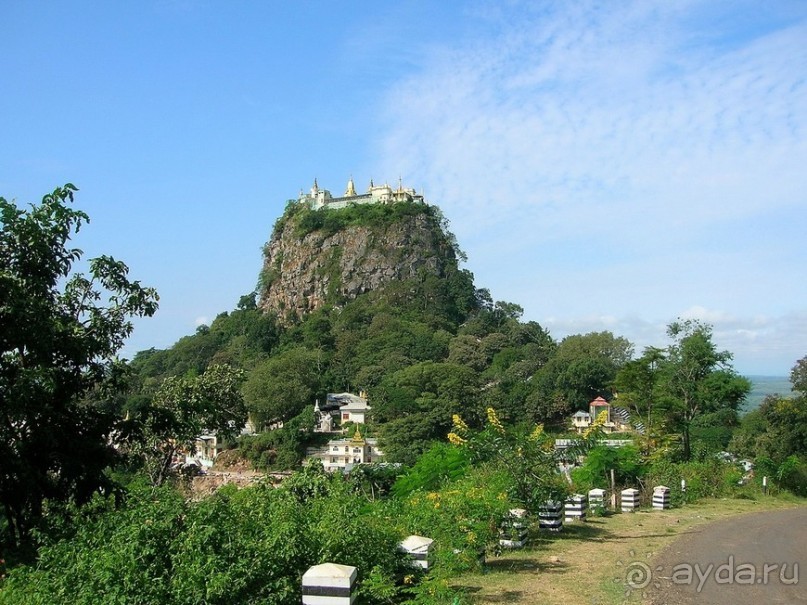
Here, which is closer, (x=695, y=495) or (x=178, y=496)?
(x=178, y=496)

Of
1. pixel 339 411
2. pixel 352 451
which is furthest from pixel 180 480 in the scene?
pixel 339 411

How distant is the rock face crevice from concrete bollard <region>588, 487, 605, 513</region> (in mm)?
75184

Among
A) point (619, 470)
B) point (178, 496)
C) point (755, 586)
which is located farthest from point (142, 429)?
point (619, 470)

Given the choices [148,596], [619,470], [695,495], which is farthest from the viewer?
[695,495]

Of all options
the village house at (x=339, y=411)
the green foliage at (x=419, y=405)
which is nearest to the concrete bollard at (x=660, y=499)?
the green foliage at (x=419, y=405)

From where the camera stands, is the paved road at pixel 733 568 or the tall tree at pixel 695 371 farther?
the tall tree at pixel 695 371

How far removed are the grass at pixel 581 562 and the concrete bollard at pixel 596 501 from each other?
0.73 feet

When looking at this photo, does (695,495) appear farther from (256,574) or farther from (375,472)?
(256,574)

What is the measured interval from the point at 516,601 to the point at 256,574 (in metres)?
2.91

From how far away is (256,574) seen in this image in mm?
5238

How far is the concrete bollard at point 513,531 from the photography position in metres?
9.46

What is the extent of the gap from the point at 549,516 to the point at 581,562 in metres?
2.22

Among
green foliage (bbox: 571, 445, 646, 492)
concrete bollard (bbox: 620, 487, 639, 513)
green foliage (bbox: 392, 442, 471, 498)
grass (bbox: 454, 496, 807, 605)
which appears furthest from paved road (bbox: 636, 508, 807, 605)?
green foliage (bbox: 571, 445, 646, 492)

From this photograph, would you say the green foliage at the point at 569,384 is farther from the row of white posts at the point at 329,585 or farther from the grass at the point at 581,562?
the row of white posts at the point at 329,585
